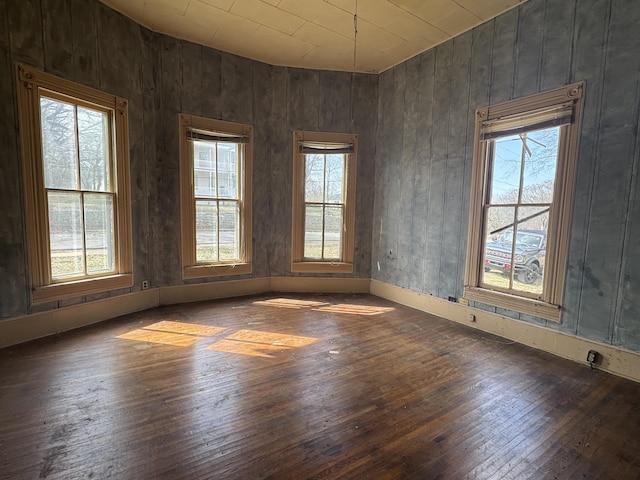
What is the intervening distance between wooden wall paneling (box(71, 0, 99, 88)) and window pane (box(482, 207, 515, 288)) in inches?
181

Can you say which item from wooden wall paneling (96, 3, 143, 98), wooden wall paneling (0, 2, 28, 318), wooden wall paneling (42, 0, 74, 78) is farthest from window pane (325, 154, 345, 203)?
wooden wall paneling (0, 2, 28, 318)

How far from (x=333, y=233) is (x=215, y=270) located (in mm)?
1906

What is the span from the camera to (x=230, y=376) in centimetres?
244

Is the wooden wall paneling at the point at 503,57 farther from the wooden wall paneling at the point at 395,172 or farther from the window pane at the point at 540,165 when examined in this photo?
the wooden wall paneling at the point at 395,172

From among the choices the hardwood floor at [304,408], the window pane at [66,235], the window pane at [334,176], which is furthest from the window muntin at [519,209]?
the window pane at [66,235]

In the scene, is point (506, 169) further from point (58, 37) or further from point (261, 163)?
point (58, 37)

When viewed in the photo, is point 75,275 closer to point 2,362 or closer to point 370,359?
point 2,362

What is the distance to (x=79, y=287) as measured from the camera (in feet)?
10.9

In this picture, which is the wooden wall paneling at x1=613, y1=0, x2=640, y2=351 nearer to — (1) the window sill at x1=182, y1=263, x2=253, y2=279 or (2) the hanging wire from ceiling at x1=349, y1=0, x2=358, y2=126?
(2) the hanging wire from ceiling at x1=349, y1=0, x2=358, y2=126

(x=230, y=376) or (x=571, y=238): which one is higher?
(x=571, y=238)

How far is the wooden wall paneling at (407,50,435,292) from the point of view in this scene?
413 centimetres

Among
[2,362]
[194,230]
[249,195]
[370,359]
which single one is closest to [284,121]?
[249,195]

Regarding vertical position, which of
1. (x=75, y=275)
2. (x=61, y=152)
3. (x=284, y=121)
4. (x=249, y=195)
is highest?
(x=284, y=121)

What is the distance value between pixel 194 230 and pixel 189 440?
3.07 metres
